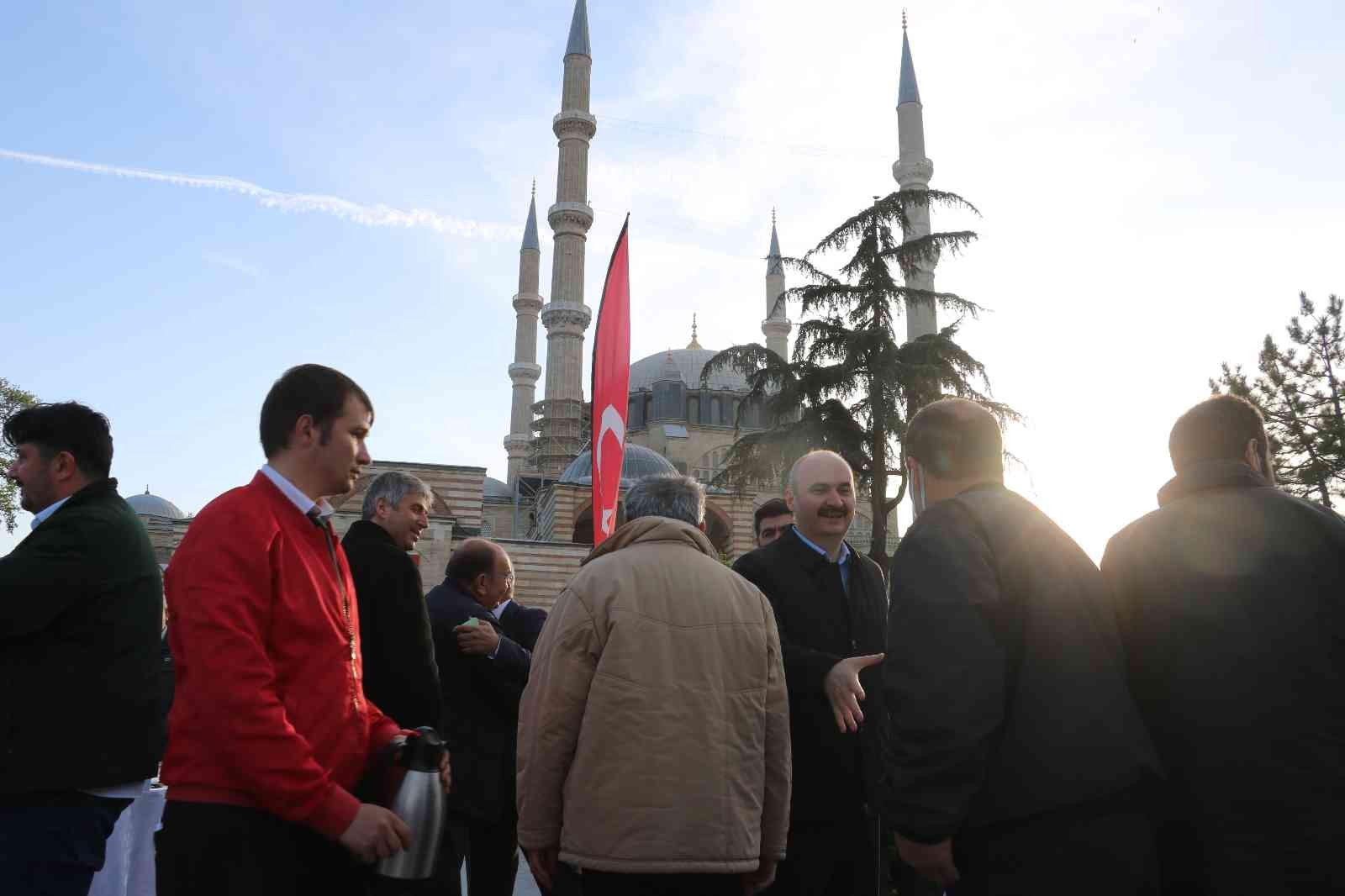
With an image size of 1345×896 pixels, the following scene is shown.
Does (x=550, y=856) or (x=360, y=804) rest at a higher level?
(x=360, y=804)

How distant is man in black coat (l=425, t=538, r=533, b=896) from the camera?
4176 millimetres

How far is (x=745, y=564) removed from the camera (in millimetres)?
4121

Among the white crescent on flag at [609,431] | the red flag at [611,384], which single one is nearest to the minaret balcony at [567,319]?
the red flag at [611,384]

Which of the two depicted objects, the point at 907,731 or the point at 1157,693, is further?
the point at 1157,693

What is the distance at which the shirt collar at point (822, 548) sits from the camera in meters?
4.06

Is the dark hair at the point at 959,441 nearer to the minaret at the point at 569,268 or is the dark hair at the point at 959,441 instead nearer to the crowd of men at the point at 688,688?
the crowd of men at the point at 688,688

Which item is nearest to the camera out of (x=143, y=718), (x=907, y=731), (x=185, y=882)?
(x=185, y=882)

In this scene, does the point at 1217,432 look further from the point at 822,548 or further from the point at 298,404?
the point at 298,404

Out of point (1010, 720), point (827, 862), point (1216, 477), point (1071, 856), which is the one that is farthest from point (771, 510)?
point (1071, 856)

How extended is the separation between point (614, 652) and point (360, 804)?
0.76 m

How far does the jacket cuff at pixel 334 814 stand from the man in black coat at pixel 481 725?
6.36 ft

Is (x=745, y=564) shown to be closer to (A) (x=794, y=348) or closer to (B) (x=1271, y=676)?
(B) (x=1271, y=676)

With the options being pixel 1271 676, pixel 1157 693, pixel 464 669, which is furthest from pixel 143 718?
pixel 1271 676

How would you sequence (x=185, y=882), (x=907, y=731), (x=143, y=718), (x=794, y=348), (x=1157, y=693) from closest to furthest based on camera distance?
1. (x=185, y=882)
2. (x=907, y=731)
3. (x=1157, y=693)
4. (x=143, y=718)
5. (x=794, y=348)
